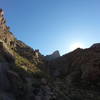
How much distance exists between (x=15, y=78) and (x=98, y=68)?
23.4m

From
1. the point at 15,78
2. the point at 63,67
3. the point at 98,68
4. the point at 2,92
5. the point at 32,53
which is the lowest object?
the point at 2,92

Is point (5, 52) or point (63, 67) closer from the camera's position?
point (5, 52)

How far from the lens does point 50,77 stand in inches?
1768

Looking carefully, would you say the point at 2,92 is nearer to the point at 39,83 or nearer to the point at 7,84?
the point at 7,84

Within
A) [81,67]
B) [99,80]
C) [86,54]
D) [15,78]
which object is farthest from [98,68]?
[15,78]

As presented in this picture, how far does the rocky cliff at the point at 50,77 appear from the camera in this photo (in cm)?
2538

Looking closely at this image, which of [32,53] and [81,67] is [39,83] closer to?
[81,67]

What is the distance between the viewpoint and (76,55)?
61.4m

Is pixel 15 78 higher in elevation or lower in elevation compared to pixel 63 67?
lower

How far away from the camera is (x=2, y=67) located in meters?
27.1

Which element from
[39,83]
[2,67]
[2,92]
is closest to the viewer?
[2,92]

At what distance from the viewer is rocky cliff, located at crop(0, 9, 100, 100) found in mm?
25375

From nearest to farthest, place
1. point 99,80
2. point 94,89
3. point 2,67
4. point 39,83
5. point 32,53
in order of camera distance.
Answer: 1. point 2,67
2. point 39,83
3. point 94,89
4. point 99,80
5. point 32,53

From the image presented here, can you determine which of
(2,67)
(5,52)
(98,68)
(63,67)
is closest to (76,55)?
(63,67)
